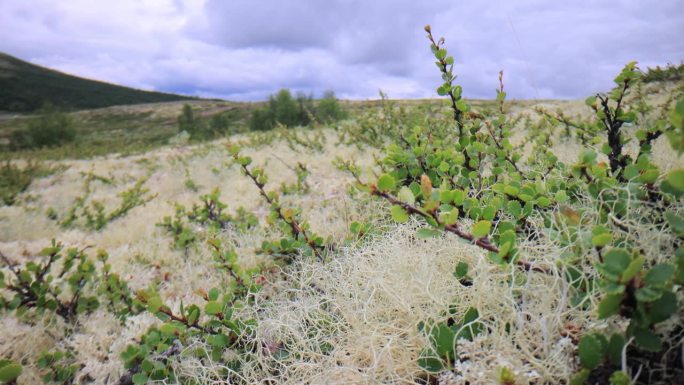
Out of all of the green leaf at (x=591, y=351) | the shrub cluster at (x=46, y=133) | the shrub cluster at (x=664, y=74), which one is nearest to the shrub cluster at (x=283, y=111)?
the shrub cluster at (x=46, y=133)

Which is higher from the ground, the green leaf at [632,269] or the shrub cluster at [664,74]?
the shrub cluster at [664,74]

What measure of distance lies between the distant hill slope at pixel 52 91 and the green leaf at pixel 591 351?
135 meters

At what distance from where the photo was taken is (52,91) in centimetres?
11806

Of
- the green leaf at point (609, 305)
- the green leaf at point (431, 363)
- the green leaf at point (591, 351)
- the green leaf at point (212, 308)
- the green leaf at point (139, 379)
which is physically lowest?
the green leaf at point (139, 379)

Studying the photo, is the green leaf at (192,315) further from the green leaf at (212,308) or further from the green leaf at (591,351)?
the green leaf at (591,351)

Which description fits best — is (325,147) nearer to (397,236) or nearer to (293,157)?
(293,157)

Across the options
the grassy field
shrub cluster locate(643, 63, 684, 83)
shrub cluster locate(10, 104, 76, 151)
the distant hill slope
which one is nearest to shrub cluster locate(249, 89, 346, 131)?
shrub cluster locate(10, 104, 76, 151)

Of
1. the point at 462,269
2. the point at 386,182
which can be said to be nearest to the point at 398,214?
the point at 386,182

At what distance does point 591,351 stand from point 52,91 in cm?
15390

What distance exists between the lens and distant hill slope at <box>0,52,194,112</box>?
106500 millimetres

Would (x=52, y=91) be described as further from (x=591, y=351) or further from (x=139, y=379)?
(x=591, y=351)

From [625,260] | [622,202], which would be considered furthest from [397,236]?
[625,260]

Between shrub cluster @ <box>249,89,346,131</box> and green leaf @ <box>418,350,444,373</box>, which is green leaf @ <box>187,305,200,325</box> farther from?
shrub cluster @ <box>249,89,346,131</box>

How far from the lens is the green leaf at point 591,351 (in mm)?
942
